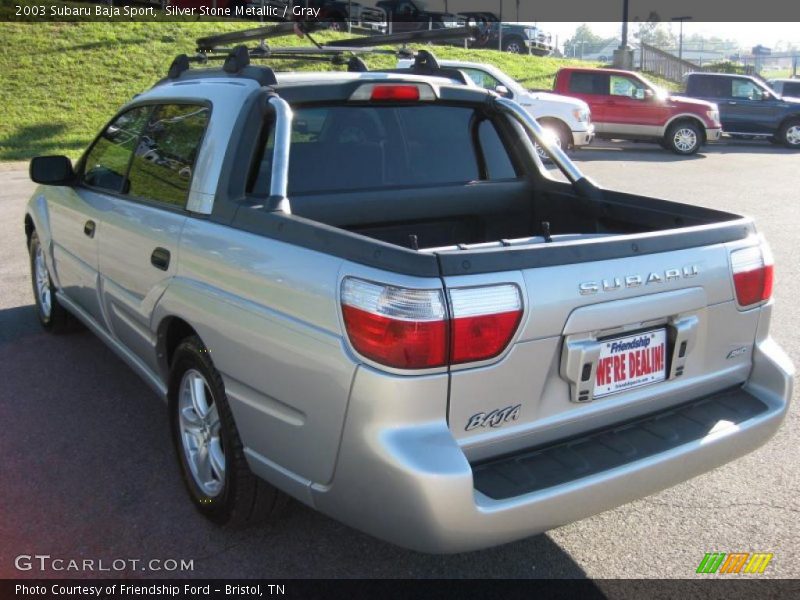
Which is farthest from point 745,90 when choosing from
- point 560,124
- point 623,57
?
point 623,57

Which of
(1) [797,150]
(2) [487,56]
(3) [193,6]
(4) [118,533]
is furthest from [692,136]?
(4) [118,533]

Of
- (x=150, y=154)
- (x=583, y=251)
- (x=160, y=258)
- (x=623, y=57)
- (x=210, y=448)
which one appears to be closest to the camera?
(x=583, y=251)

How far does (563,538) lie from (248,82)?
2.33 meters

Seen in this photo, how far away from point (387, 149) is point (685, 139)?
17215 millimetres

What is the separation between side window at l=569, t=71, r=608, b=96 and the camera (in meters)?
19.8

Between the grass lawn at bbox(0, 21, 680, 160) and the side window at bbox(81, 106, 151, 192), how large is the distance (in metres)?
12.5

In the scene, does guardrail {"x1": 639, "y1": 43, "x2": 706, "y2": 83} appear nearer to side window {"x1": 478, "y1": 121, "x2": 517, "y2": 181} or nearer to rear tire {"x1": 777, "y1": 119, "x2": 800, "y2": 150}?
rear tire {"x1": 777, "y1": 119, "x2": 800, "y2": 150}

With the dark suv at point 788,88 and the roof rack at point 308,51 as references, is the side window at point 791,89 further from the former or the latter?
the roof rack at point 308,51

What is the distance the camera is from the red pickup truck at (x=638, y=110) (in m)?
19.4

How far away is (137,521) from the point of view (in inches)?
133

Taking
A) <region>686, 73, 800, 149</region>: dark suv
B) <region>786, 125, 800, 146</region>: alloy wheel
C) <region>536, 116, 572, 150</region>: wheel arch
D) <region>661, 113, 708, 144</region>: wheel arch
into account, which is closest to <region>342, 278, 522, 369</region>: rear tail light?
<region>536, 116, 572, 150</region>: wheel arch

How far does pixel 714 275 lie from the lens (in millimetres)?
2969

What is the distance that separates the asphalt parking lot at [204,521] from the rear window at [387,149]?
56.6 inches

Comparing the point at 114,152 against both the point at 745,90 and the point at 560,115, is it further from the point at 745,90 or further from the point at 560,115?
the point at 745,90
